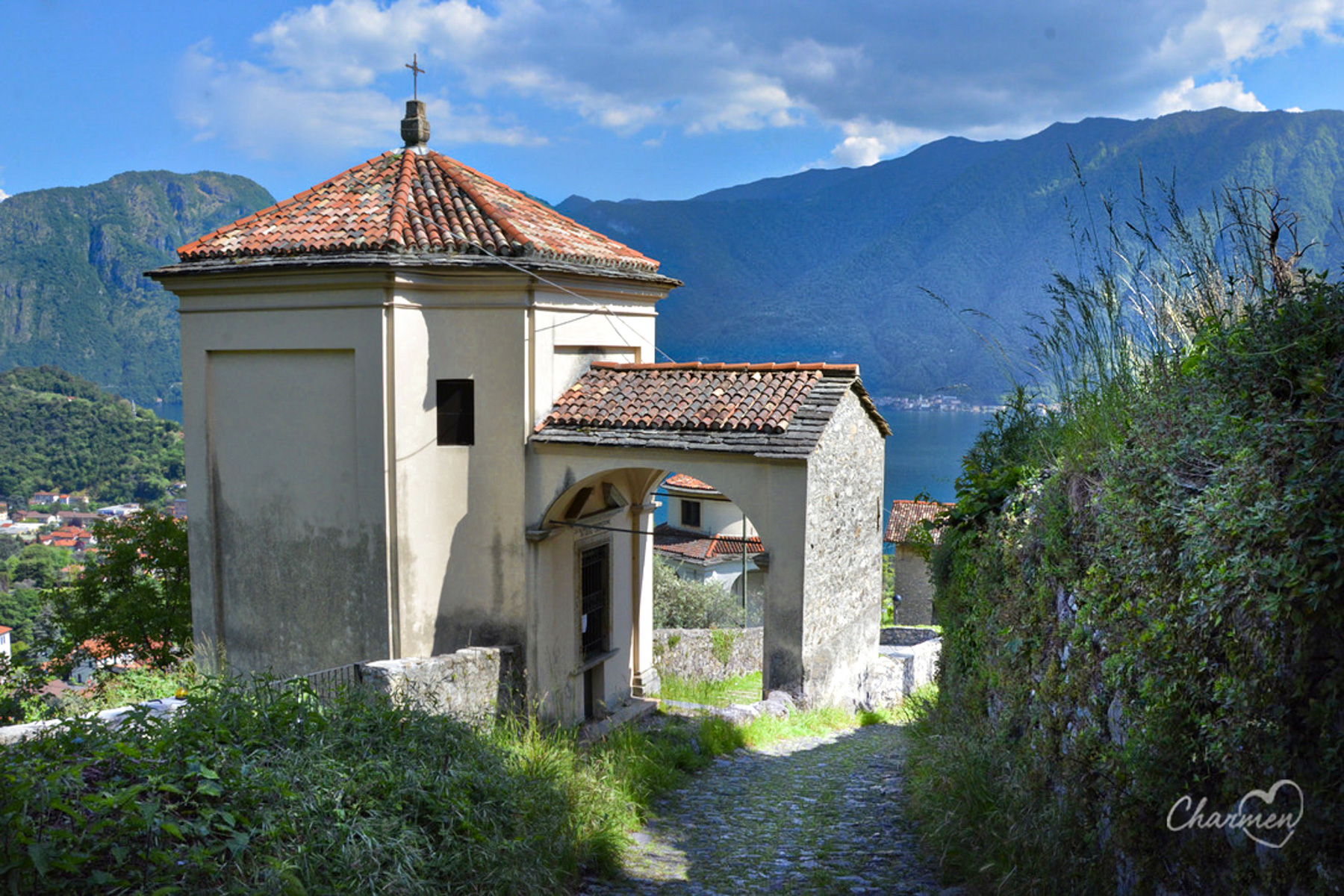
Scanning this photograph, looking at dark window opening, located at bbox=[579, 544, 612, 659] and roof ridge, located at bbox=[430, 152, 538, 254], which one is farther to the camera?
dark window opening, located at bbox=[579, 544, 612, 659]

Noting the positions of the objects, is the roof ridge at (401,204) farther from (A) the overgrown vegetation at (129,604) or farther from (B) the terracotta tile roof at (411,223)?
(A) the overgrown vegetation at (129,604)

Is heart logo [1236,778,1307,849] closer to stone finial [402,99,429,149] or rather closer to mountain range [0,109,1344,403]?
stone finial [402,99,429,149]

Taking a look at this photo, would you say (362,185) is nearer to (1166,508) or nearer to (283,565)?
(283,565)

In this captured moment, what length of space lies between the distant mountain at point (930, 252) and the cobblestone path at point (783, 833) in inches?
3054

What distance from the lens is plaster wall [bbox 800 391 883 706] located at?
11008 millimetres

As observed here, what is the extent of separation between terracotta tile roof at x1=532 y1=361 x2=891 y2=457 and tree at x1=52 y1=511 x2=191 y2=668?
7.27 m

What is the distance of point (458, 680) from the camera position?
9.52 metres

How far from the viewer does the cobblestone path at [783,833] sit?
200 inches

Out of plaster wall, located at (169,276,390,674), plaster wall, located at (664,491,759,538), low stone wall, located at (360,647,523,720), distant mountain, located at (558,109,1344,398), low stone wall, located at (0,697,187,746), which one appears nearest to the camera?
low stone wall, located at (0,697,187,746)

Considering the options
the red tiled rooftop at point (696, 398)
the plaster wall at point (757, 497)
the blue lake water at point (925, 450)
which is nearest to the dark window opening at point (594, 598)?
the plaster wall at point (757, 497)

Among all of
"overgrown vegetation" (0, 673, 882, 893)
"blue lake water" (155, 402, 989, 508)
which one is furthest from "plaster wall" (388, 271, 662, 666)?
"blue lake water" (155, 402, 989, 508)

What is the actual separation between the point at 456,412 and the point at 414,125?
4.68m

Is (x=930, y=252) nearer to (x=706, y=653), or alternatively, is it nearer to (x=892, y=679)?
(x=706, y=653)

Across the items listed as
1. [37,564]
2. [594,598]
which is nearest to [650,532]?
[594,598]
